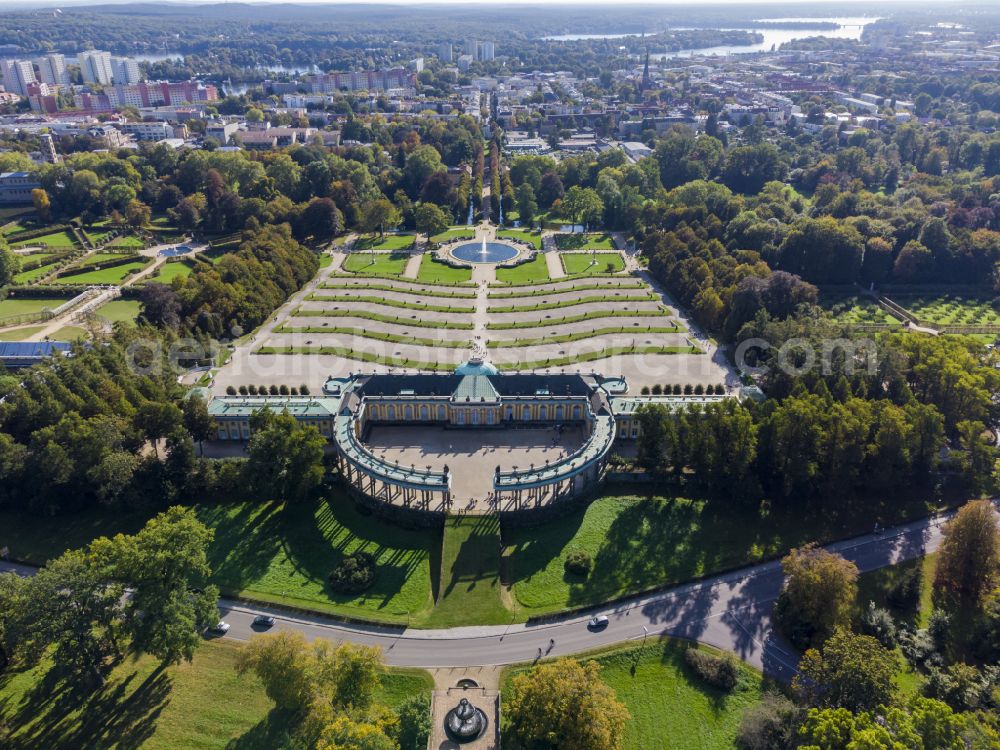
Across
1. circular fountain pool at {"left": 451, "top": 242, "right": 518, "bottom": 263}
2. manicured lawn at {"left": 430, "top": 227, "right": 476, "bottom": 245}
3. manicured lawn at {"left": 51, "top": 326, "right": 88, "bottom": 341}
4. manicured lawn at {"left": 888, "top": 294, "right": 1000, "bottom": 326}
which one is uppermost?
manicured lawn at {"left": 888, "top": 294, "right": 1000, "bottom": 326}

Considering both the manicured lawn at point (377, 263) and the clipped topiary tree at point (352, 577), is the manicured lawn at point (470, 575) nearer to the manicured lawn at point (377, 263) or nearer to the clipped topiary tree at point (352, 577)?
the clipped topiary tree at point (352, 577)

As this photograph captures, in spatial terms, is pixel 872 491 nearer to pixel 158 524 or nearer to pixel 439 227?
pixel 158 524

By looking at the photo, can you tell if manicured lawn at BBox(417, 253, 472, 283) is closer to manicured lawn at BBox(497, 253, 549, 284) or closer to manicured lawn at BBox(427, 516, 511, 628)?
manicured lawn at BBox(497, 253, 549, 284)

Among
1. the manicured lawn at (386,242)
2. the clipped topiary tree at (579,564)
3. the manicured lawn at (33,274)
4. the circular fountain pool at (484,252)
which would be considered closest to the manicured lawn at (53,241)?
the manicured lawn at (33,274)

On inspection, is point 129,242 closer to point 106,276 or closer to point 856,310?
point 106,276

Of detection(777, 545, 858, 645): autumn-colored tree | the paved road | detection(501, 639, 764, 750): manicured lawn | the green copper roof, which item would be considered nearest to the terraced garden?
the green copper roof
